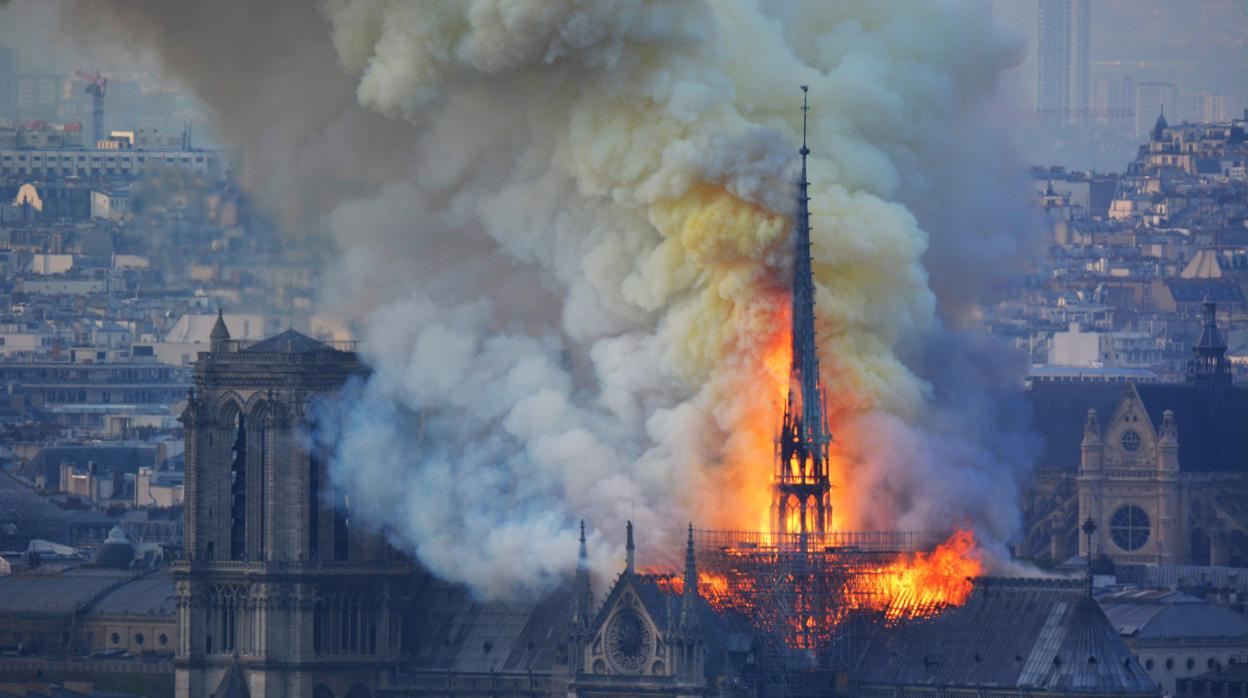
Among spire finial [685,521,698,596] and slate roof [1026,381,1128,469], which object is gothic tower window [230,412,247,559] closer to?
spire finial [685,521,698,596]

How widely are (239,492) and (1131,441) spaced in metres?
57.4

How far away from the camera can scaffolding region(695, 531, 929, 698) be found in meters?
131

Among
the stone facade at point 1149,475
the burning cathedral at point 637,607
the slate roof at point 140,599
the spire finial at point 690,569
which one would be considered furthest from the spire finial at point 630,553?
the stone facade at point 1149,475

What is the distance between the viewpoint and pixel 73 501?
196000mm

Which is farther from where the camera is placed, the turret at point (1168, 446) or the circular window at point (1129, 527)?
the turret at point (1168, 446)

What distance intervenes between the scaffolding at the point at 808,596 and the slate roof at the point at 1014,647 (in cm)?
68

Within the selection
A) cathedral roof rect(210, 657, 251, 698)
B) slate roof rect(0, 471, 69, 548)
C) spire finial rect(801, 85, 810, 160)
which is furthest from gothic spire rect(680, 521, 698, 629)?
slate roof rect(0, 471, 69, 548)

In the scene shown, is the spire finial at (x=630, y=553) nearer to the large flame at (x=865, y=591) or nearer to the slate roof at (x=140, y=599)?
the large flame at (x=865, y=591)

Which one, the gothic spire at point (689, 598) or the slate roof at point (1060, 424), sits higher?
the slate roof at point (1060, 424)

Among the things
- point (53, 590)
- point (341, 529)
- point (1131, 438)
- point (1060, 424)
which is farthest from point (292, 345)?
point (1060, 424)

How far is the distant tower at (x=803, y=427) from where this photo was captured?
130750mm

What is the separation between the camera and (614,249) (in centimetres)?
13500

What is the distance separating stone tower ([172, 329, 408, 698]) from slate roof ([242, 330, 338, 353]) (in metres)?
0.05

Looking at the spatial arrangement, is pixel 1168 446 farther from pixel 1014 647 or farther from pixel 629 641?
pixel 1014 647
